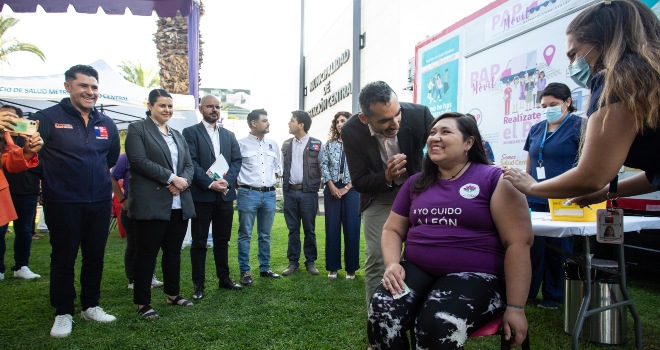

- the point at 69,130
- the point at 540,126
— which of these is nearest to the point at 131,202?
the point at 69,130

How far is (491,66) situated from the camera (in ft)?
14.6

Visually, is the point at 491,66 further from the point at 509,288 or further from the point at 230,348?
the point at 230,348

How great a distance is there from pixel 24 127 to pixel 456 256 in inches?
104

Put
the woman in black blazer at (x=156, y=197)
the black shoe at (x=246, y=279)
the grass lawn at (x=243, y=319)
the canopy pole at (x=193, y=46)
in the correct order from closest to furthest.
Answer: the grass lawn at (x=243, y=319)
the woman in black blazer at (x=156, y=197)
the black shoe at (x=246, y=279)
the canopy pole at (x=193, y=46)

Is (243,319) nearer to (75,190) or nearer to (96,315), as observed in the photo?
(96,315)

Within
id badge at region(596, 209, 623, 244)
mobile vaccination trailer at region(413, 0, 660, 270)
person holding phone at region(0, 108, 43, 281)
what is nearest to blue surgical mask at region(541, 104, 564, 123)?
mobile vaccination trailer at region(413, 0, 660, 270)

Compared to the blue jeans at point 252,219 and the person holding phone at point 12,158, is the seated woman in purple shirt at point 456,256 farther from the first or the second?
the blue jeans at point 252,219

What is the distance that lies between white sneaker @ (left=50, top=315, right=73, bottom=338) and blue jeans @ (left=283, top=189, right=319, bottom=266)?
252 cm

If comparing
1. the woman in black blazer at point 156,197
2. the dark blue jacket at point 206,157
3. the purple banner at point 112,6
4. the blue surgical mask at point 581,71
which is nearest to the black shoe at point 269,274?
the dark blue jacket at point 206,157

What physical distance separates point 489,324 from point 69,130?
10.4 feet

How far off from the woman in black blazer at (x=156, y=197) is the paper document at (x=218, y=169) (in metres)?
0.39

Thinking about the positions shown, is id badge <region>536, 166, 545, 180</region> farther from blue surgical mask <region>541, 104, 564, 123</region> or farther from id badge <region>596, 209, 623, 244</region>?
id badge <region>596, 209, 623, 244</region>

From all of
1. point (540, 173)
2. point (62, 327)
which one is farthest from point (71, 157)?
point (540, 173)

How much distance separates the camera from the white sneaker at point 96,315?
296cm
